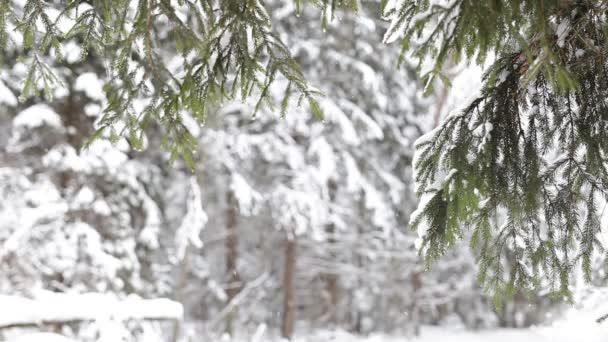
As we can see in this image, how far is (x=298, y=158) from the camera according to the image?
1049cm

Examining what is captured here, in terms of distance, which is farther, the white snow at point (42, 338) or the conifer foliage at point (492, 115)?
the white snow at point (42, 338)

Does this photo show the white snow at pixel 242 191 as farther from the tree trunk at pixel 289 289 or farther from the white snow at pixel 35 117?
the white snow at pixel 35 117

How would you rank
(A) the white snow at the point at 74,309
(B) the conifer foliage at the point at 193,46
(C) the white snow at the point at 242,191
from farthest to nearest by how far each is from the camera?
1. (C) the white snow at the point at 242,191
2. (A) the white snow at the point at 74,309
3. (B) the conifer foliage at the point at 193,46

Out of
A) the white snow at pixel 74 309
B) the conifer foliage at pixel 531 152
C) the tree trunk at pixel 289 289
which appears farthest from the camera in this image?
the tree trunk at pixel 289 289

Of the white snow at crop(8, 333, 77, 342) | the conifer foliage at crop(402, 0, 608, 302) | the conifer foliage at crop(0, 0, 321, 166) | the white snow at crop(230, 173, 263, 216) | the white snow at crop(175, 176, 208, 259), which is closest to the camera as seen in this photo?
the conifer foliage at crop(402, 0, 608, 302)

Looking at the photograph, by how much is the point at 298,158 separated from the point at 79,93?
4383 mm

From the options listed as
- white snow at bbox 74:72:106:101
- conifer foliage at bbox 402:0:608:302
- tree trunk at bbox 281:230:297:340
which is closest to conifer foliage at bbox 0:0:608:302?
conifer foliage at bbox 402:0:608:302

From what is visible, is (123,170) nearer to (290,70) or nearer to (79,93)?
(79,93)

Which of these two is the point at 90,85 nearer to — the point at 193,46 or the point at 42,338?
the point at 42,338

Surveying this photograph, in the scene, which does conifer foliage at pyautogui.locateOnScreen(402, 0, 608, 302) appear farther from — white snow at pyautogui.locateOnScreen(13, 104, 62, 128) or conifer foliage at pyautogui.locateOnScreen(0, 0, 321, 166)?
white snow at pyautogui.locateOnScreen(13, 104, 62, 128)

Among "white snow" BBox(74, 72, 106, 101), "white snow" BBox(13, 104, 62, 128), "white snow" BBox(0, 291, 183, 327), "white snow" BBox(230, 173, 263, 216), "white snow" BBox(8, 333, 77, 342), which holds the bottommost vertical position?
"white snow" BBox(8, 333, 77, 342)

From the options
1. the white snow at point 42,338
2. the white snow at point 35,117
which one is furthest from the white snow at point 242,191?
the white snow at point 42,338

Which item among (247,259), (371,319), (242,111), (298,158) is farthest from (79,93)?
(371,319)

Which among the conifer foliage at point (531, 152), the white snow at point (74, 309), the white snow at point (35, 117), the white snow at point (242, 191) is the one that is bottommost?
the white snow at point (74, 309)
